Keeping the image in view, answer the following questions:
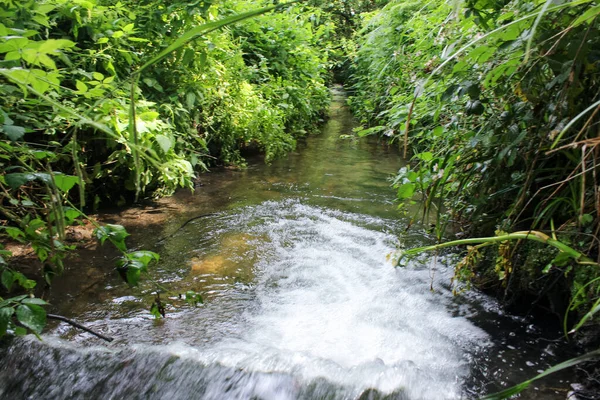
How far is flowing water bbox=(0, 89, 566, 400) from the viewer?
1891mm

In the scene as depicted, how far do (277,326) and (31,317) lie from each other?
50.1 inches

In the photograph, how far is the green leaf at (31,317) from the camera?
1400 mm

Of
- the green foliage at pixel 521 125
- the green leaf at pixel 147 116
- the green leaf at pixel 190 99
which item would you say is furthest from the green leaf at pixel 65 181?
the green leaf at pixel 190 99

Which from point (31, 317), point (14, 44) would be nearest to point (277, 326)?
point (31, 317)

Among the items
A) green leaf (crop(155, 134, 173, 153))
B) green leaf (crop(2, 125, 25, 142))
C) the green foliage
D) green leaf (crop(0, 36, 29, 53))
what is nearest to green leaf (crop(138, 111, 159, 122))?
green leaf (crop(155, 134, 173, 153))

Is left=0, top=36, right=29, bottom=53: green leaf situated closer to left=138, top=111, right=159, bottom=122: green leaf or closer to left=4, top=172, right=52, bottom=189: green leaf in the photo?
left=4, top=172, right=52, bottom=189: green leaf

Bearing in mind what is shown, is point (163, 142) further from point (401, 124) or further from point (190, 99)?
point (401, 124)

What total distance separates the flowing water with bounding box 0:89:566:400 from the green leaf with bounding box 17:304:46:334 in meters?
0.61

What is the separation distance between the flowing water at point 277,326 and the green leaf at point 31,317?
61 centimetres

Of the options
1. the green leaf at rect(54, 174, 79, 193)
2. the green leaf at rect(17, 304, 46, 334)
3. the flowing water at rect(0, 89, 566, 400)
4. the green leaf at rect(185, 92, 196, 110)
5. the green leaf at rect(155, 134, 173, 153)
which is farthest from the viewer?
the green leaf at rect(185, 92, 196, 110)

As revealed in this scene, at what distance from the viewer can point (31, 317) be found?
4.66ft

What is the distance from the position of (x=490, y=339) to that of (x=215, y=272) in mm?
1744

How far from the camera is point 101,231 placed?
1574 mm

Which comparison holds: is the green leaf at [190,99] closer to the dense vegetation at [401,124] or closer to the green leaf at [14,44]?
the dense vegetation at [401,124]
